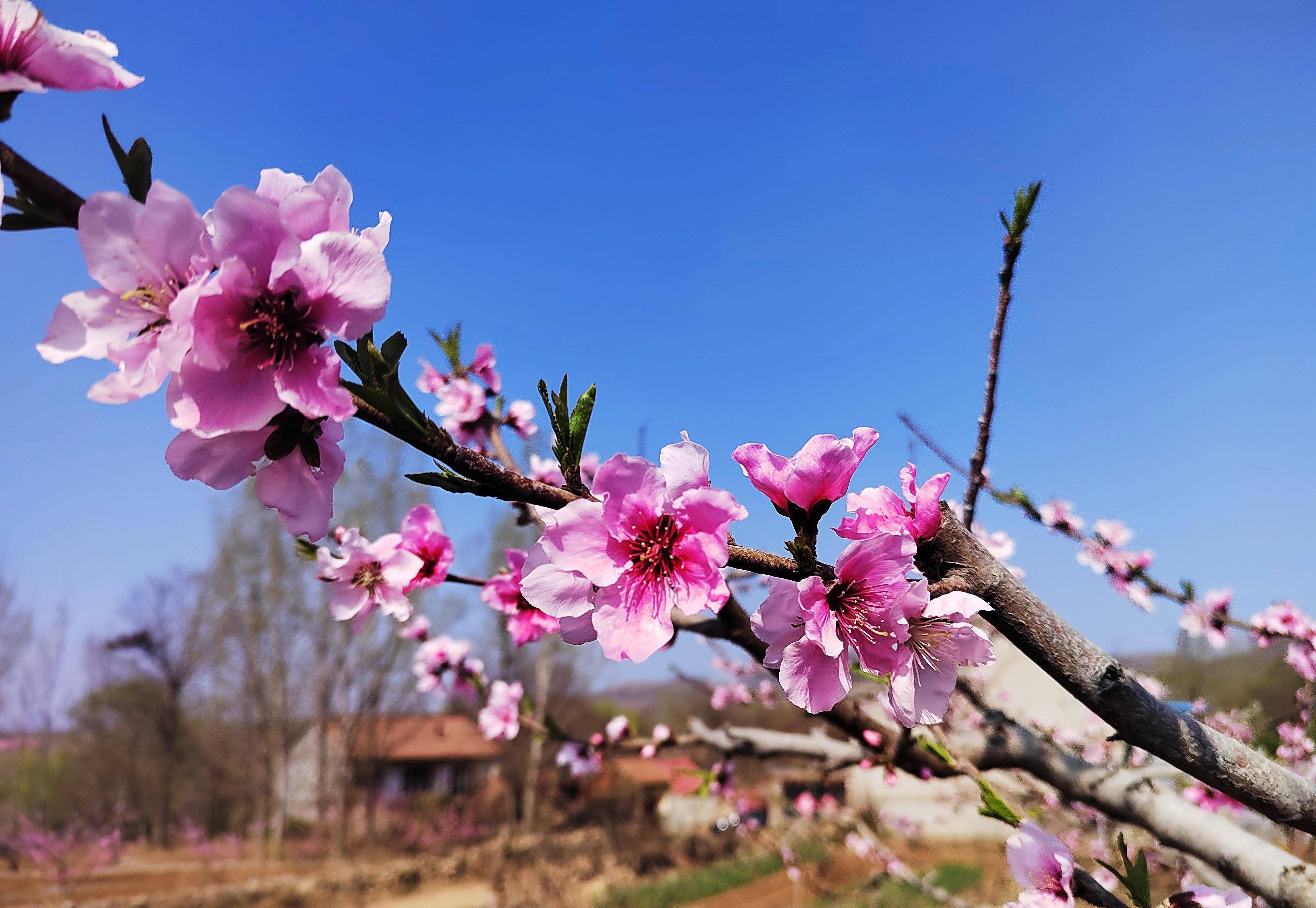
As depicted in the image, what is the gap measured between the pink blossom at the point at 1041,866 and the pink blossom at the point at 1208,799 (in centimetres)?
300

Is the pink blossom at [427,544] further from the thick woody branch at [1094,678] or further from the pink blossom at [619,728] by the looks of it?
the pink blossom at [619,728]

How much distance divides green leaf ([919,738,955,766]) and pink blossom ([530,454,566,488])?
42.0 inches

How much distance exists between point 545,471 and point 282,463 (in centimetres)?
161

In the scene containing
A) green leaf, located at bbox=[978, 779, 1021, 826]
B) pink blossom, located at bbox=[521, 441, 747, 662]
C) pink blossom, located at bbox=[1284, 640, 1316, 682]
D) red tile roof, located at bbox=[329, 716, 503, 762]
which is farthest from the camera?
red tile roof, located at bbox=[329, 716, 503, 762]

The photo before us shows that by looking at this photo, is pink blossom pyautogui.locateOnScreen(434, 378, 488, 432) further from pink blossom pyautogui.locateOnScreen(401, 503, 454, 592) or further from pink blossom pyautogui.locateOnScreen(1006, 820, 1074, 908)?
pink blossom pyautogui.locateOnScreen(1006, 820, 1074, 908)

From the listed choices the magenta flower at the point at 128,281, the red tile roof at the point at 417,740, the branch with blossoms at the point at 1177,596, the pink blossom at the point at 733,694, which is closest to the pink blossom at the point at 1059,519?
the branch with blossoms at the point at 1177,596

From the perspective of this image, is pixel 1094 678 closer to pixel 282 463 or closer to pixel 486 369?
pixel 282 463

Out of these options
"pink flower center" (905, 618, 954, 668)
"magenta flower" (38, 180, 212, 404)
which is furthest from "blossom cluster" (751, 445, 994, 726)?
"magenta flower" (38, 180, 212, 404)

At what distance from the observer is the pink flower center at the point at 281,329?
77 cm

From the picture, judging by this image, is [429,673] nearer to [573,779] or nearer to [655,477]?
[655,477]

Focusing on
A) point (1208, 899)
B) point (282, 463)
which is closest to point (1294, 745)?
point (1208, 899)

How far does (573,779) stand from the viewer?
2453 centimetres

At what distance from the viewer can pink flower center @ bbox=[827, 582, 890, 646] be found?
0.90m

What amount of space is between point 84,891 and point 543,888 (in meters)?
9.14
